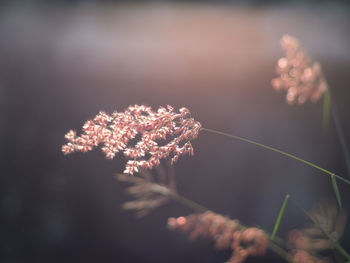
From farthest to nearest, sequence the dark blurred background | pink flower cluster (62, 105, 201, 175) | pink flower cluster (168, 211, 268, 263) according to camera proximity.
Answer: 1. the dark blurred background
2. pink flower cluster (168, 211, 268, 263)
3. pink flower cluster (62, 105, 201, 175)

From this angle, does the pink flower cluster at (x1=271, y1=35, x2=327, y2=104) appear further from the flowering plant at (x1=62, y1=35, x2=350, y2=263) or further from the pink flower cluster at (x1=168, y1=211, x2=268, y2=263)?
the pink flower cluster at (x1=168, y1=211, x2=268, y2=263)

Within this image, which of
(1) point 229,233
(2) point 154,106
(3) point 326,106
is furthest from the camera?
(2) point 154,106

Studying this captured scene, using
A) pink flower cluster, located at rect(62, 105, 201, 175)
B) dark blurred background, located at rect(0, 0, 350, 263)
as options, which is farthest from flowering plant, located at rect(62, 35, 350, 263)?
dark blurred background, located at rect(0, 0, 350, 263)

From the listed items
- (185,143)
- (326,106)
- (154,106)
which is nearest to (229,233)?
(185,143)

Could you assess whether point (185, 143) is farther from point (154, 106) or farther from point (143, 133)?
point (154, 106)

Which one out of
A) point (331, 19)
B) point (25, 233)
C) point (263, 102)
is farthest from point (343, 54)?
point (25, 233)

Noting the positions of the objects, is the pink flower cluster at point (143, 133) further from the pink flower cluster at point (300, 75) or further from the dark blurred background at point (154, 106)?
the dark blurred background at point (154, 106)

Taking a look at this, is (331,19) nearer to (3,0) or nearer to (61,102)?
(61,102)

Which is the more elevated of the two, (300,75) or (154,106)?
(300,75)

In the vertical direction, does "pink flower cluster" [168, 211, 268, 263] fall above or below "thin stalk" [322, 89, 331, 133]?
below

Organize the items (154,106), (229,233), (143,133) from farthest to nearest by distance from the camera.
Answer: (154,106) < (229,233) < (143,133)
